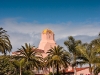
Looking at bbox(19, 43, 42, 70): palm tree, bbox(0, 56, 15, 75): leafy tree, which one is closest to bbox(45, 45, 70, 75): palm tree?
bbox(19, 43, 42, 70): palm tree

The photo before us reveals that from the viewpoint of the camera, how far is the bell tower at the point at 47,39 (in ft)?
275

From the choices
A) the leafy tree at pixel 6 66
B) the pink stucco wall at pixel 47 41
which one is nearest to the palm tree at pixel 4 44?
the leafy tree at pixel 6 66

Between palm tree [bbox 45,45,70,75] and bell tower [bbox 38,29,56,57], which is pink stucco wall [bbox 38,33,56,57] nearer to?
bell tower [bbox 38,29,56,57]

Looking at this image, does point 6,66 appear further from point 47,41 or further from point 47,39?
point 47,39

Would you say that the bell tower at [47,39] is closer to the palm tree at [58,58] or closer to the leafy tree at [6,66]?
the palm tree at [58,58]

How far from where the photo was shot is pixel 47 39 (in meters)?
85.4

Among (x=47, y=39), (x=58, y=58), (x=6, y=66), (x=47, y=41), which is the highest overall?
(x=47, y=39)

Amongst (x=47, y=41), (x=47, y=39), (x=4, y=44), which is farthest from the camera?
(x=47, y=39)

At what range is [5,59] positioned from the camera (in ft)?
143

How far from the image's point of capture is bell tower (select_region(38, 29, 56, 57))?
275 feet

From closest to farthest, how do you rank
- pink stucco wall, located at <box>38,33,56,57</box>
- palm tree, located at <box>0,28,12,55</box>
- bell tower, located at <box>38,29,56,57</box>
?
palm tree, located at <box>0,28,12,55</box>
pink stucco wall, located at <box>38,33,56,57</box>
bell tower, located at <box>38,29,56,57</box>

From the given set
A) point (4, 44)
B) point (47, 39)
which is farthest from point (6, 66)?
point (47, 39)

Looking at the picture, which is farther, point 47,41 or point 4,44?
point 47,41

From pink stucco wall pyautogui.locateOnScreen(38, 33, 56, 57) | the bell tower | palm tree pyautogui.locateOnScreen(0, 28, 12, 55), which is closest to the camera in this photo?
palm tree pyautogui.locateOnScreen(0, 28, 12, 55)
